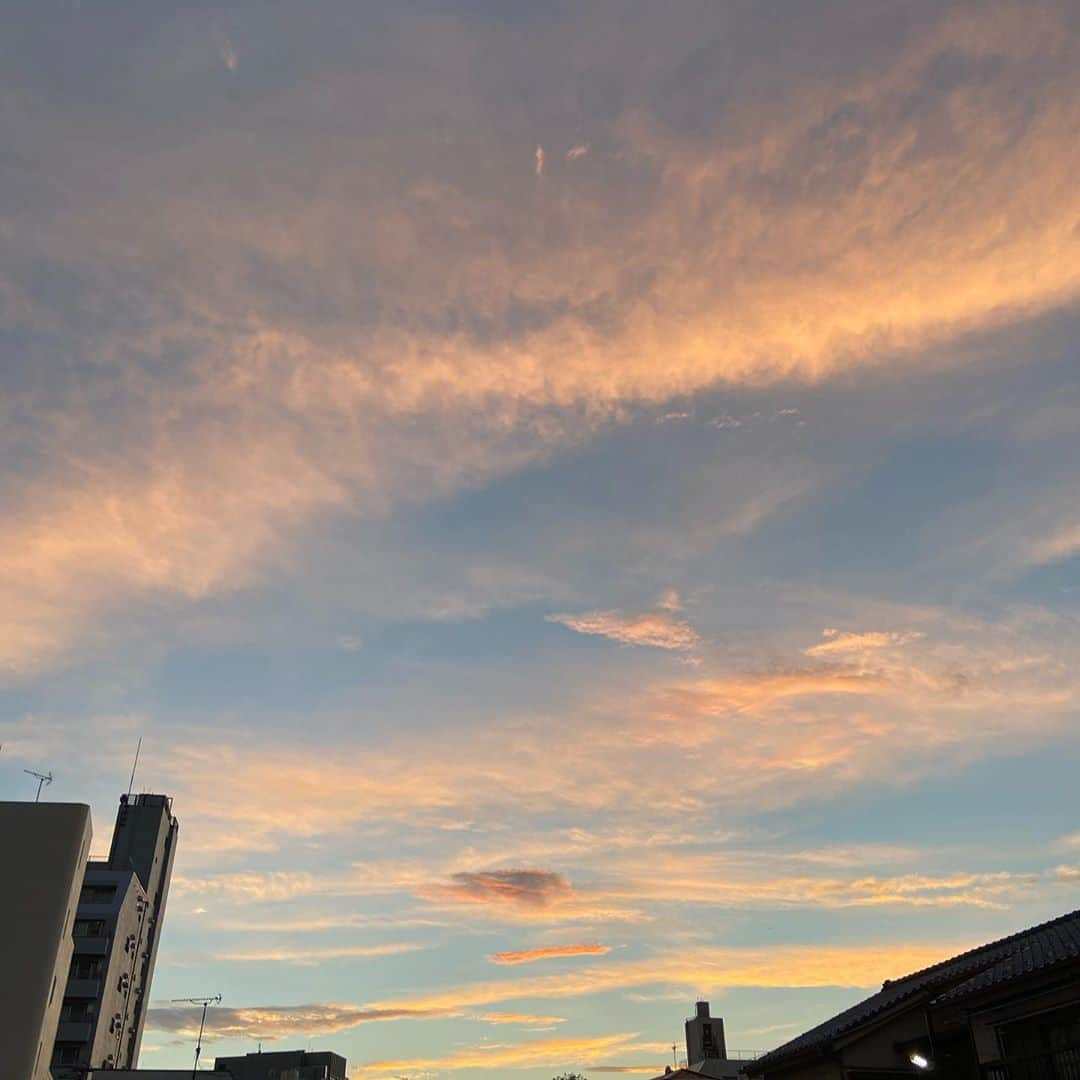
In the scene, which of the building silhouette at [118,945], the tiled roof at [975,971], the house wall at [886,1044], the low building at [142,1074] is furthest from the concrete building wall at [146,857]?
the house wall at [886,1044]

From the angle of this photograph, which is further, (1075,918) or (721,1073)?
(721,1073)

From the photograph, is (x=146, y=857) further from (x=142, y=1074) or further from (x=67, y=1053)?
(x=142, y=1074)

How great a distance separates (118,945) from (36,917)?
47.5 m

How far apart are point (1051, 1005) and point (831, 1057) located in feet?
31.6

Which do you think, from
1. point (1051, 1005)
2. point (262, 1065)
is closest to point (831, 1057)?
point (1051, 1005)

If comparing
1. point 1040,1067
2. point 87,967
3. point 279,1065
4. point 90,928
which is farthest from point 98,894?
point 1040,1067

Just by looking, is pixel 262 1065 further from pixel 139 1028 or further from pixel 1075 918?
pixel 1075 918

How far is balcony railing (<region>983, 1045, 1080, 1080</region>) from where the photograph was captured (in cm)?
1820

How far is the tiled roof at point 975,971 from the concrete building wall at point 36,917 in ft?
104

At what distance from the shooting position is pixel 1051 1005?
61.2 feet

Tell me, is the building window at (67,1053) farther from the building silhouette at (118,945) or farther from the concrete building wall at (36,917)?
the concrete building wall at (36,917)

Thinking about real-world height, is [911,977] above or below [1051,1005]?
above

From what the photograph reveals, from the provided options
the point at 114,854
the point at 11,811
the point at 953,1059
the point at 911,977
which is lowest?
the point at 953,1059

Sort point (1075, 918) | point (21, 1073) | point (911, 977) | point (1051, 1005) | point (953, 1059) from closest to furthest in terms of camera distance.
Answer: point (1051, 1005) < point (953, 1059) < point (1075, 918) < point (911, 977) < point (21, 1073)
